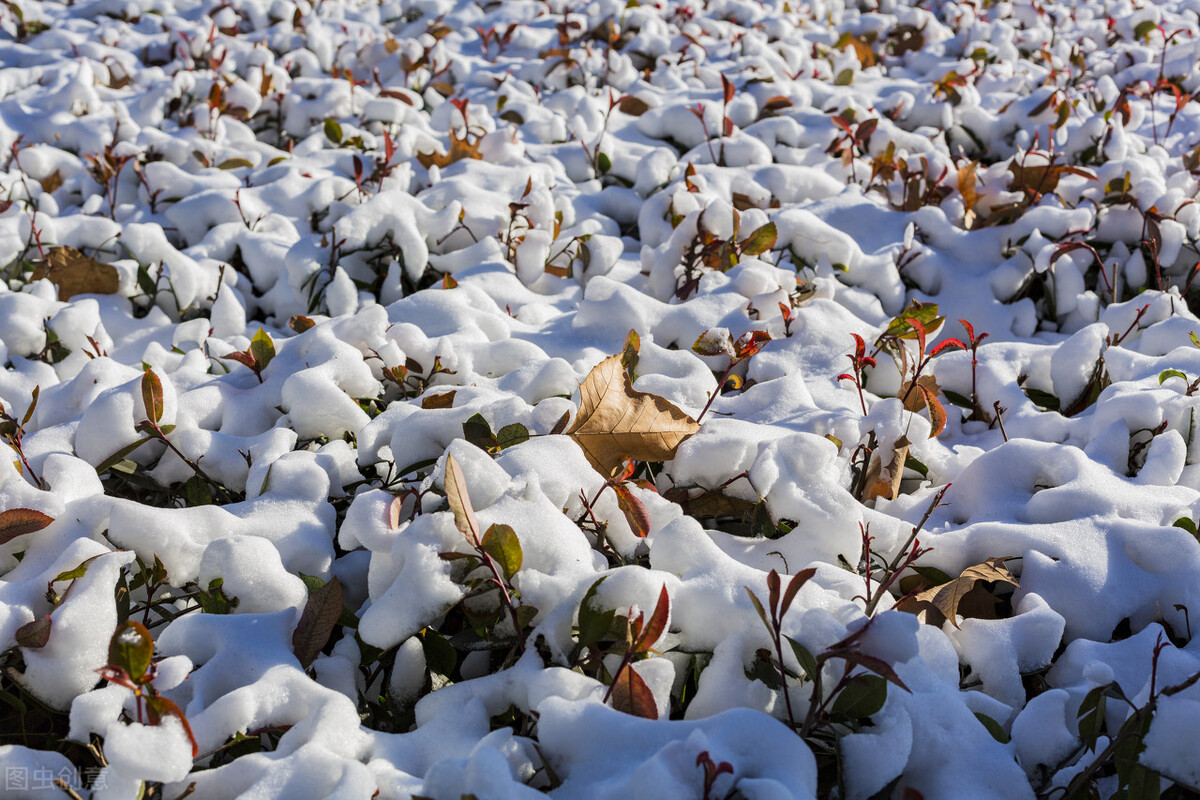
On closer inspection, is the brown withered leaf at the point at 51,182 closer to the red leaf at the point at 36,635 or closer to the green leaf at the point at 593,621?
the red leaf at the point at 36,635

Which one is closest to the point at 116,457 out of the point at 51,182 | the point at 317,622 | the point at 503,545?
the point at 317,622

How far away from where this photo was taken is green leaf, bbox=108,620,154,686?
95cm

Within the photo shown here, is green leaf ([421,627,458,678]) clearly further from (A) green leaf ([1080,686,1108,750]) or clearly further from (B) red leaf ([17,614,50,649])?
(A) green leaf ([1080,686,1108,750])

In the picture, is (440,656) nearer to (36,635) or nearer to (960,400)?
(36,635)

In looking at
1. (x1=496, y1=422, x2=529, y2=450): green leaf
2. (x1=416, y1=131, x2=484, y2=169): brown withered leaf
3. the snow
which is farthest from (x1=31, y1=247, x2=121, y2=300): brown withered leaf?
(x1=496, y1=422, x2=529, y2=450): green leaf

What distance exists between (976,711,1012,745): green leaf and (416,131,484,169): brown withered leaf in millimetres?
2157

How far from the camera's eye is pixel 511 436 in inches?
56.2

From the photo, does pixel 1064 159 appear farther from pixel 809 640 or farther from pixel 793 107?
pixel 809 640

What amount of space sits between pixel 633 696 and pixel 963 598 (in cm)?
58

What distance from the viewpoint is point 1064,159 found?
109 inches

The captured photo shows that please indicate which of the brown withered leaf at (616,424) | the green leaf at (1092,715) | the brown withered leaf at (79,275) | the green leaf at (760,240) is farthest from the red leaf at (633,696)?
the brown withered leaf at (79,275)

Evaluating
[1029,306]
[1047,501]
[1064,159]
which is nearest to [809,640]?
[1047,501]

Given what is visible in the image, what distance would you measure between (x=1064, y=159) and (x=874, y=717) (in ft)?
7.85

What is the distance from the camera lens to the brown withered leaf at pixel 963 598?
1.25 m
